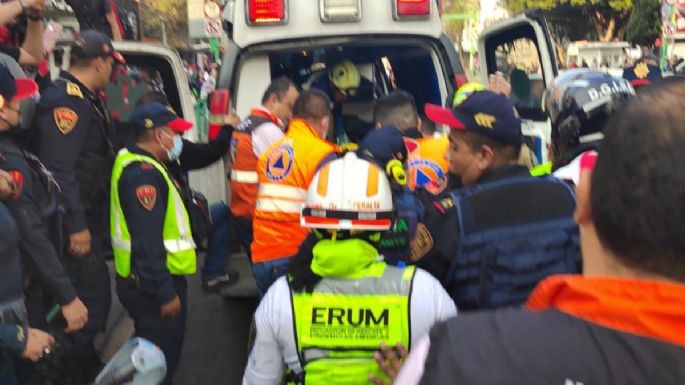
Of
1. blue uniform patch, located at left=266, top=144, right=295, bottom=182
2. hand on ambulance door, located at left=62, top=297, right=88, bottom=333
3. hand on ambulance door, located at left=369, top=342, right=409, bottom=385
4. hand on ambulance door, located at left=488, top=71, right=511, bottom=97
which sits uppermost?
hand on ambulance door, located at left=488, top=71, right=511, bottom=97

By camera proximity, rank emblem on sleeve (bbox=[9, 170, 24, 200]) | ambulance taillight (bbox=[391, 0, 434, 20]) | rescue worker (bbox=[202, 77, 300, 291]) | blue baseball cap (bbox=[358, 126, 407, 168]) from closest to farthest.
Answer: emblem on sleeve (bbox=[9, 170, 24, 200]) → blue baseball cap (bbox=[358, 126, 407, 168]) → rescue worker (bbox=[202, 77, 300, 291]) → ambulance taillight (bbox=[391, 0, 434, 20])

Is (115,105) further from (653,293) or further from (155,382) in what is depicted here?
(653,293)

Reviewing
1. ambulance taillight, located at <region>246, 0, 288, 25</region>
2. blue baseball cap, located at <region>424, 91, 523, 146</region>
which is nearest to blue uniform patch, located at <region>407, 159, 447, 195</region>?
blue baseball cap, located at <region>424, 91, 523, 146</region>

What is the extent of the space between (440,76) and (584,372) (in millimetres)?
4393

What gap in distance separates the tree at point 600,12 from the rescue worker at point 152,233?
34778 mm

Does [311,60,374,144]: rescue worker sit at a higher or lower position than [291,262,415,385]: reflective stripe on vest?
higher

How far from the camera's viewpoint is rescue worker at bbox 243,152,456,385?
2.04m

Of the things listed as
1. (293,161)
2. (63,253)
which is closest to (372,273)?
(293,161)

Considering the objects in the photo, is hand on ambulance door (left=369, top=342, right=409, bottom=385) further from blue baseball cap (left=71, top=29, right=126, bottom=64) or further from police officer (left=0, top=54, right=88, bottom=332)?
blue baseball cap (left=71, top=29, right=126, bottom=64)

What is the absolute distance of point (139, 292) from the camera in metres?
3.53

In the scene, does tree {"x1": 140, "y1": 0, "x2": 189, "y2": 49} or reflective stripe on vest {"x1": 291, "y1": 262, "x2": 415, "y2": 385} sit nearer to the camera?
reflective stripe on vest {"x1": 291, "y1": 262, "x2": 415, "y2": 385}

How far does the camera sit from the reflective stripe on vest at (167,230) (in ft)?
11.2

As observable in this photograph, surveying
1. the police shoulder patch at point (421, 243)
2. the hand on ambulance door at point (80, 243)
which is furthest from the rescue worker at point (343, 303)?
the hand on ambulance door at point (80, 243)

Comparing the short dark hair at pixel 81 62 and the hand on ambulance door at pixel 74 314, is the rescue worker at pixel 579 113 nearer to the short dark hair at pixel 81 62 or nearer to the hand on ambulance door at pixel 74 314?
the hand on ambulance door at pixel 74 314
